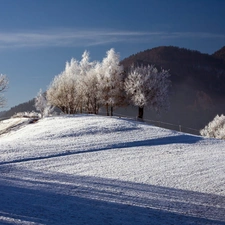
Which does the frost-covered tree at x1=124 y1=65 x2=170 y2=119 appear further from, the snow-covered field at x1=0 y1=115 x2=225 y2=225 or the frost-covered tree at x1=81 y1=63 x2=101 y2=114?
the snow-covered field at x1=0 y1=115 x2=225 y2=225

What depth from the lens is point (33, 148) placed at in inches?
1185

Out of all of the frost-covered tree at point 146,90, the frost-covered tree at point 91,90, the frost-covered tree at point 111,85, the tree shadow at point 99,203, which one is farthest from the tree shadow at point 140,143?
the frost-covered tree at point 91,90

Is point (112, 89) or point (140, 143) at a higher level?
point (112, 89)

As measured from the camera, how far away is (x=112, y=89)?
58.4 metres

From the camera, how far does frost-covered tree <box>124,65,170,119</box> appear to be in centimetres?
5712

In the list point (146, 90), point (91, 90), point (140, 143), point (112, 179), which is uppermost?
point (146, 90)

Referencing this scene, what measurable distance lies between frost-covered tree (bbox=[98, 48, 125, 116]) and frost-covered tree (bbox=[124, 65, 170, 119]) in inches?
54.3

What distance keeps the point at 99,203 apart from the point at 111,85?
143ft

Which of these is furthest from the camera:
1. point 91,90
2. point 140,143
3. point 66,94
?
point 66,94

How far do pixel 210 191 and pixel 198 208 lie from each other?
3.25 m

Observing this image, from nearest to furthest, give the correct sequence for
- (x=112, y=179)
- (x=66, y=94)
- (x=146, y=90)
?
(x=112, y=179)
(x=146, y=90)
(x=66, y=94)

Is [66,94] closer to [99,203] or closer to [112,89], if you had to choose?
[112,89]

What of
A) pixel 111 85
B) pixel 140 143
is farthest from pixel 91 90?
pixel 140 143

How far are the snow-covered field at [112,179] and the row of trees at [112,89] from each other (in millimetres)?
21046
